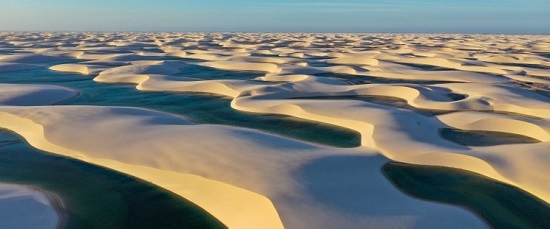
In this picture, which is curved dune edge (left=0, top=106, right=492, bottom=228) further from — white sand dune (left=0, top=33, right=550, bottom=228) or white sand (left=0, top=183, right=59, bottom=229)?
white sand (left=0, top=183, right=59, bottom=229)

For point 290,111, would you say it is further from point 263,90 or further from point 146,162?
point 146,162

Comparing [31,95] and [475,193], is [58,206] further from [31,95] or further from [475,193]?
[31,95]

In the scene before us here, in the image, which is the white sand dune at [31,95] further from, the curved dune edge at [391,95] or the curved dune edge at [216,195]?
the curved dune edge at [216,195]

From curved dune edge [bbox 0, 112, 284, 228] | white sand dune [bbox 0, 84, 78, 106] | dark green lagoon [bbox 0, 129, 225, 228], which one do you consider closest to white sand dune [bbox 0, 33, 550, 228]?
curved dune edge [bbox 0, 112, 284, 228]

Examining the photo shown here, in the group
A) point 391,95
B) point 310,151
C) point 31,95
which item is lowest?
point 31,95

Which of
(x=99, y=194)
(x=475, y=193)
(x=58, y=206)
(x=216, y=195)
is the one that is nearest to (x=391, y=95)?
(x=475, y=193)

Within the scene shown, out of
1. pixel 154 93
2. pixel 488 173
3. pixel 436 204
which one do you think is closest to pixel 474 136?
pixel 488 173

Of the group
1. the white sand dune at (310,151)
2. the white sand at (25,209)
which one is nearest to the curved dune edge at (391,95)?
the white sand dune at (310,151)
